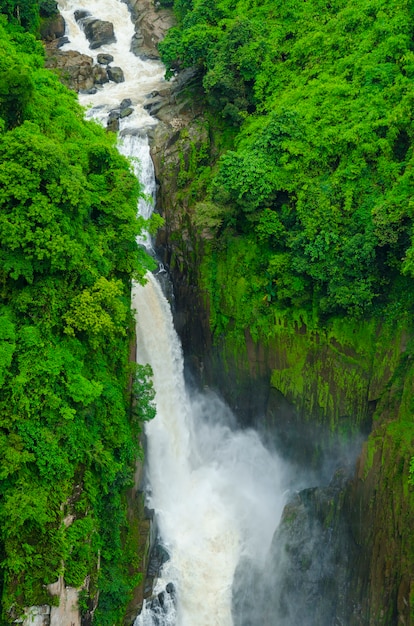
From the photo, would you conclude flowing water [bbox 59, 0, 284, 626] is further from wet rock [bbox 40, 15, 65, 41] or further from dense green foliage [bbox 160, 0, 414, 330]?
wet rock [bbox 40, 15, 65, 41]

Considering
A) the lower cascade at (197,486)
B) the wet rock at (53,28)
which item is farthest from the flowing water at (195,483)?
the wet rock at (53,28)

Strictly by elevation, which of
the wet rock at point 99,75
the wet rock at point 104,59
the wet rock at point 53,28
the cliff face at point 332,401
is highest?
the wet rock at point 53,28

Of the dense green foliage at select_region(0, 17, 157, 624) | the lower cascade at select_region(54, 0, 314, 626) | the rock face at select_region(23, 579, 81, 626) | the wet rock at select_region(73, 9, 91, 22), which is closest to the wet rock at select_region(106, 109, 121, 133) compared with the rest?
the lower cascade at select_region(54, 0, 314, 626)

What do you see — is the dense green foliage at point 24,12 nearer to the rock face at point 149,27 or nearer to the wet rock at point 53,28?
the wet rock at point 53,28

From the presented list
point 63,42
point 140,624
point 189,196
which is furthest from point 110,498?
point 63,42

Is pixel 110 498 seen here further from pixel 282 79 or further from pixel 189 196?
pixel 282 79

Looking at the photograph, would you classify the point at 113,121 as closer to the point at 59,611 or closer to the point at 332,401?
the point at 332,401

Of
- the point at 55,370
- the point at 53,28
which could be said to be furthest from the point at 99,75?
the point at 55,370
